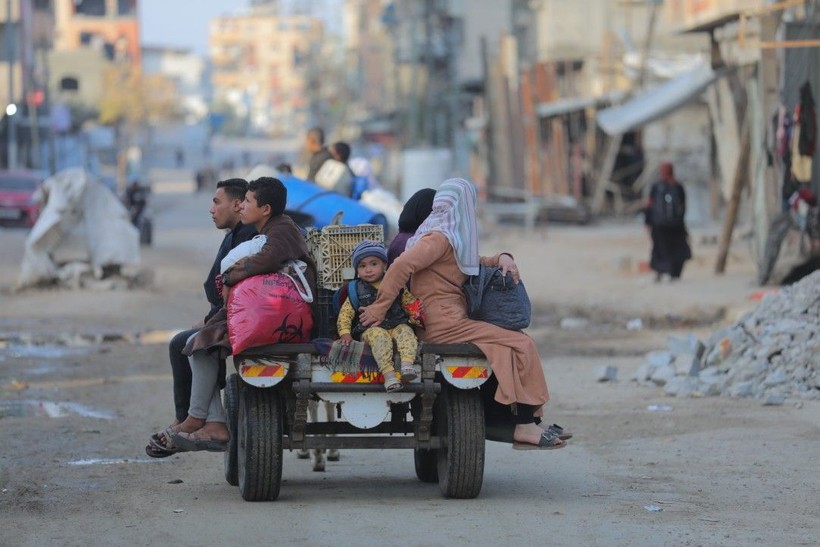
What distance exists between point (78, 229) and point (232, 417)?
15215mm

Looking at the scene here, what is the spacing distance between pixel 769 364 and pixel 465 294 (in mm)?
5390

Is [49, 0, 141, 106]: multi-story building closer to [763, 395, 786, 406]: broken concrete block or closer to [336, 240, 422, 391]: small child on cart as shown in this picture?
[763, 395, 786, 406]: broken concrete block

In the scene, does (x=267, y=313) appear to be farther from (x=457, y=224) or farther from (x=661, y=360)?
(x=661, y=360)

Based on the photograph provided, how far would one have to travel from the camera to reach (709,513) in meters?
7.62

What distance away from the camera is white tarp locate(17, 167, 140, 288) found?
22.1 meters

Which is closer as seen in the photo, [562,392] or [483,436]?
[483,436]

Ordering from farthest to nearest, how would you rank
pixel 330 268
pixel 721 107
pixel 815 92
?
pixel 721 107, pixel 815 92, pixel 330 268

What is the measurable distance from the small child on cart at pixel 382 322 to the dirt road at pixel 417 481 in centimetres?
70

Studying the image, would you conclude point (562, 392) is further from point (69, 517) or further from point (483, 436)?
point (69, 517)

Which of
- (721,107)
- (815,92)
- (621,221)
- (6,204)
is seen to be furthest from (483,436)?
(6,204)

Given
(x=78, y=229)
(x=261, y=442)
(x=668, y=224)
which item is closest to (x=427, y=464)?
(x=261, y=442)

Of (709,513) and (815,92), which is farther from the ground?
(815,92)

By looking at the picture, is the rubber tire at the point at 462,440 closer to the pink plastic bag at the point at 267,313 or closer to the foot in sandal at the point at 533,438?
the foot in sandal at the point at 533,438

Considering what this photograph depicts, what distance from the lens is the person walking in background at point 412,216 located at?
8078 mm
